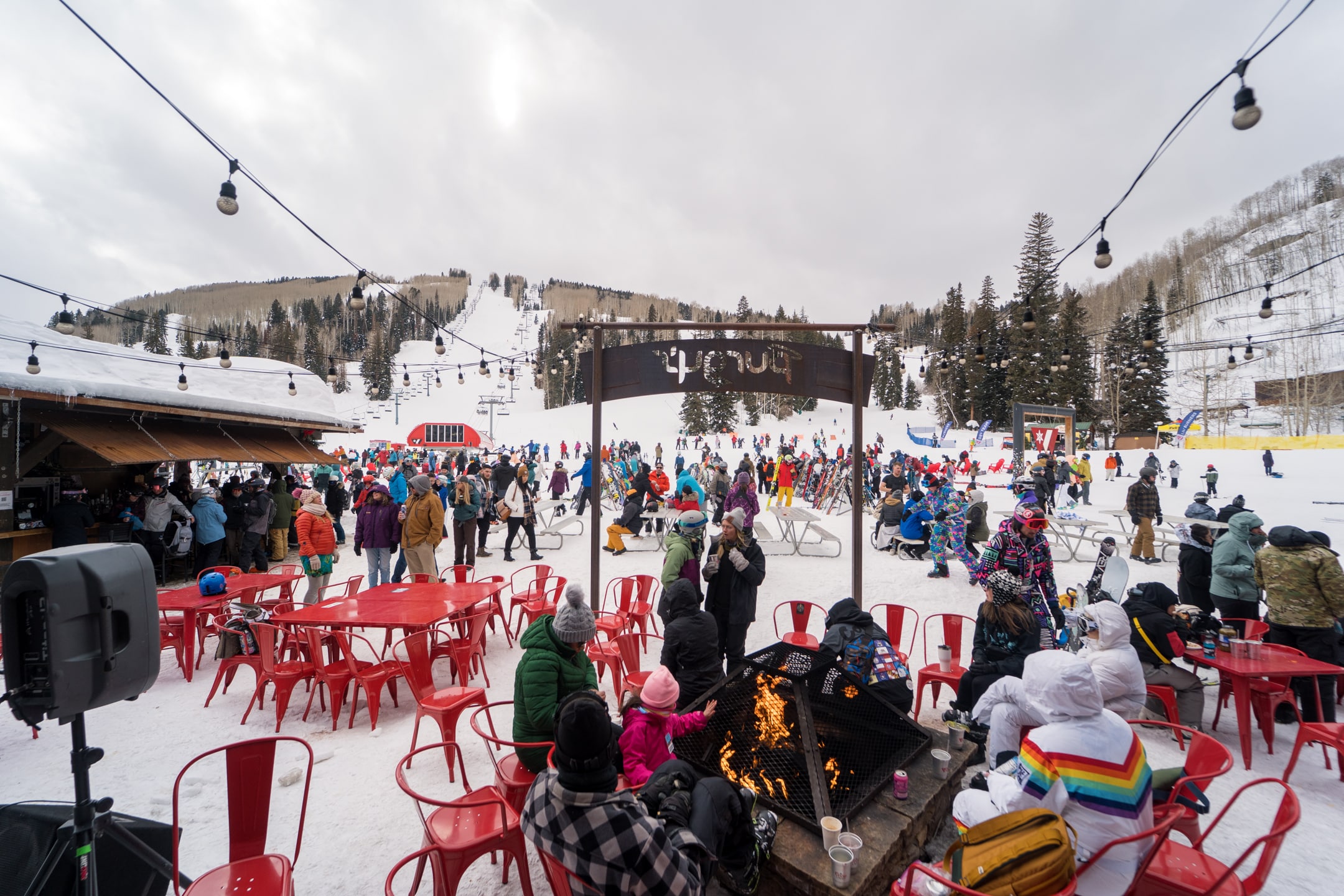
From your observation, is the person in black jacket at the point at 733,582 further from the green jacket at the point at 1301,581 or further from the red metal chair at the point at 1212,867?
the green jacket at the point at 1301,581

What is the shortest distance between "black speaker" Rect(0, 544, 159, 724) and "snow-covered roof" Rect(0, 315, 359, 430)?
7.80 m

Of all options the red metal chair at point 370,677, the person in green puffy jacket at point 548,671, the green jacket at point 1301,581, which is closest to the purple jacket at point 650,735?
the person in green puffy jacket at point 548,671

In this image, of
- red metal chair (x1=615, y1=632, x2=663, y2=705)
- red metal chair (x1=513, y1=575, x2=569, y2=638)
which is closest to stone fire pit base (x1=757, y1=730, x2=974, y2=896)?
red metal chair (x1=615, y1=632, x2=663, y2=705)

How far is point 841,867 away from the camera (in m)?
2.07

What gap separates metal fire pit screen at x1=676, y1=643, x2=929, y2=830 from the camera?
2.52 metres

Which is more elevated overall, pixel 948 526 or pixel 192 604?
pixel 948 526

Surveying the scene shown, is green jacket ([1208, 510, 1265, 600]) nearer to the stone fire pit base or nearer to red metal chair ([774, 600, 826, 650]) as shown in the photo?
red metal chair ([774, 600, 826, 650])

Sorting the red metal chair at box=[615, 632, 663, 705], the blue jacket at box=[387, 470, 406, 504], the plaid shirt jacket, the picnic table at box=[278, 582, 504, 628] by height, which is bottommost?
the red metal chair at box=[615, 632, 663, 705]

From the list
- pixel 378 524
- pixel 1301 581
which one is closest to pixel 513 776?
pixel 378 524

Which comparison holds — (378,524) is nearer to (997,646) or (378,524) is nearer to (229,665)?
(229,665)

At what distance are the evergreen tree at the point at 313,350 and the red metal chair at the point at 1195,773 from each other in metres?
65.5

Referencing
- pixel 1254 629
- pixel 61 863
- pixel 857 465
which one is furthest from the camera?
pixel 857 465

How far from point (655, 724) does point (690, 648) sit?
0.67 meters

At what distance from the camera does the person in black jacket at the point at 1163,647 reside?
12.1ft
